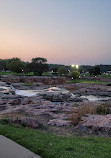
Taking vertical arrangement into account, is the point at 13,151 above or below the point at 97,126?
above

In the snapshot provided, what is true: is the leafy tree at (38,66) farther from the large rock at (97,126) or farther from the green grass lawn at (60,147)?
the green grass lawn at (60,147)

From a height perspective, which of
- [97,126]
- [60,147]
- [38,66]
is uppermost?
[38,66]

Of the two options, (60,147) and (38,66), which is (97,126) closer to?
(60,147)

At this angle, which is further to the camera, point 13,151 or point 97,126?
point 97,126

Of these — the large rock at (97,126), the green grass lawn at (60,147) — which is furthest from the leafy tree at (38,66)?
the green grass lawn at (60,147)

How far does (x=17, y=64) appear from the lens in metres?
84.6

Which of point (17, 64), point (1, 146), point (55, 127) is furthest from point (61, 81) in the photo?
point (1, 146)

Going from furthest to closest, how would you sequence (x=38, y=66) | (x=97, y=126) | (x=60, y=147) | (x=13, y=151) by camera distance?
(x=38, y=66) < (x=97, y=126) < (x=60, y=147) < (x=13, y=151)

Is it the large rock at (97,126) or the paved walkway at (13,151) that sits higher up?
the paved walkway at (13,151)

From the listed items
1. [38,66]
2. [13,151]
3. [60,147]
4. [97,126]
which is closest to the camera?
[13,151]

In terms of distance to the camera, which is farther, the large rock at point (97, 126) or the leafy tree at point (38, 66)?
→ the leafy tree at point (38, 66)

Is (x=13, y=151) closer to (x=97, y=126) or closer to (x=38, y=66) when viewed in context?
(x=97, y=126)

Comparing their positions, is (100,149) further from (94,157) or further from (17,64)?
(17,64)

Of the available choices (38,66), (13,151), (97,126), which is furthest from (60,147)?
(38,66)
